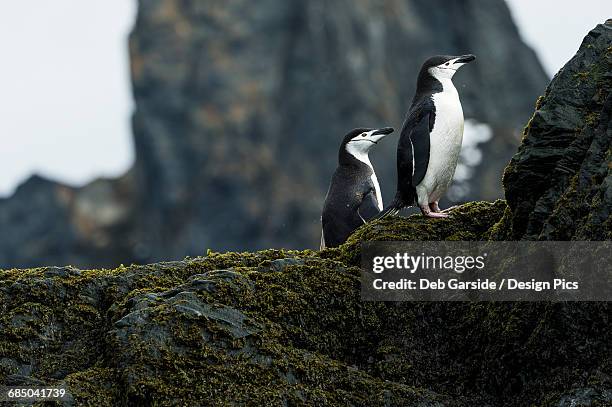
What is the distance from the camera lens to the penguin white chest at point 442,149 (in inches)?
404

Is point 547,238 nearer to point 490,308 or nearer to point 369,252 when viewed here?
point 490,308

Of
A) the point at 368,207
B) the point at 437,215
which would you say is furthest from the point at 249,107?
the point at 437,215

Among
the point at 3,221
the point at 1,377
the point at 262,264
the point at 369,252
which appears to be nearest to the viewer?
the point at 1,377

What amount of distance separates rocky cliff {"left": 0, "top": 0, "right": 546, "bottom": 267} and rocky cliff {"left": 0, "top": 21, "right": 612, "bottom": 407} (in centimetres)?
9191

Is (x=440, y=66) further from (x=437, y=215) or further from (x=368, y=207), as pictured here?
(x=437, y=215)

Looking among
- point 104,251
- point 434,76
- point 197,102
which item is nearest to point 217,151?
point 197,102

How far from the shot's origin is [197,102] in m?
107

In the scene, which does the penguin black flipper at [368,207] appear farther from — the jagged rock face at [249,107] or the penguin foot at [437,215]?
the jagged rock face at [249,107]

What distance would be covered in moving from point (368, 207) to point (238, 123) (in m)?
94.9

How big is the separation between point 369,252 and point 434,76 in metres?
3.70

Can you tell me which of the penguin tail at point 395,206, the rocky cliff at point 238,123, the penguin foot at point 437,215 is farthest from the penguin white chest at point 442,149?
the rocky cliff at point 238,123

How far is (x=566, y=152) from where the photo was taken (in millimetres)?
7121

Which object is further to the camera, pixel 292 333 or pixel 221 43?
pixel 221 43

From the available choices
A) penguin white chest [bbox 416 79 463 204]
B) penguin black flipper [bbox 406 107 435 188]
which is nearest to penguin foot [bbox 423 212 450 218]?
penguin white chest [bbox 416 79 463 204]
